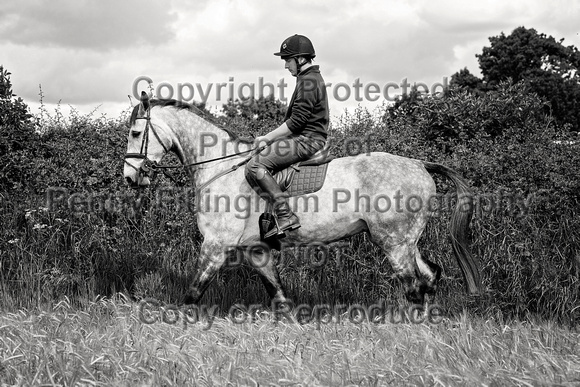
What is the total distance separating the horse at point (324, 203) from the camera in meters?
7.32

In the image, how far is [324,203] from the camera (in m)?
7.38

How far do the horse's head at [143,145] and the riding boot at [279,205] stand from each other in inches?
48.6

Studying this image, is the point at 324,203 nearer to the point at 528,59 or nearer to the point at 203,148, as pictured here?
the point at 203,148

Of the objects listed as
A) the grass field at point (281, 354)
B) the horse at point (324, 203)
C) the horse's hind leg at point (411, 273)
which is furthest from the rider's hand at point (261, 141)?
the grass field at point (281, 354)

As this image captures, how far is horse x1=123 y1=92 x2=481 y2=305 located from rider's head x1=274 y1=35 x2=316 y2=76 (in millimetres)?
1086

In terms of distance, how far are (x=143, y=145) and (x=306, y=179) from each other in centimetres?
190

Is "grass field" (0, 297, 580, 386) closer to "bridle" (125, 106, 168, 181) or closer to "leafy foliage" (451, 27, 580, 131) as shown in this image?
"bridle" (125, 106, 168, 181)

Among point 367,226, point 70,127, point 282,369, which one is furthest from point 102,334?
point 70,127

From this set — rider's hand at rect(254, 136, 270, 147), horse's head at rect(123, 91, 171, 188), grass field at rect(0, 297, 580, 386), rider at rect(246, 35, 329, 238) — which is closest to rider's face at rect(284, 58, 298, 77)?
rider at rect(246, 35, 329, 238)

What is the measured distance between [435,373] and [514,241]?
180 inches

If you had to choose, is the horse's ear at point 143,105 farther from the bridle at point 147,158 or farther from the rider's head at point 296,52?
the rider's head at point 296,52

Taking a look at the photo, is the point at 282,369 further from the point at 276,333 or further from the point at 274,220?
the point at 274,220

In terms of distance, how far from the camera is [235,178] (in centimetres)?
754

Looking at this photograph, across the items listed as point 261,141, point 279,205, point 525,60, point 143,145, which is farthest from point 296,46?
point 525,60
